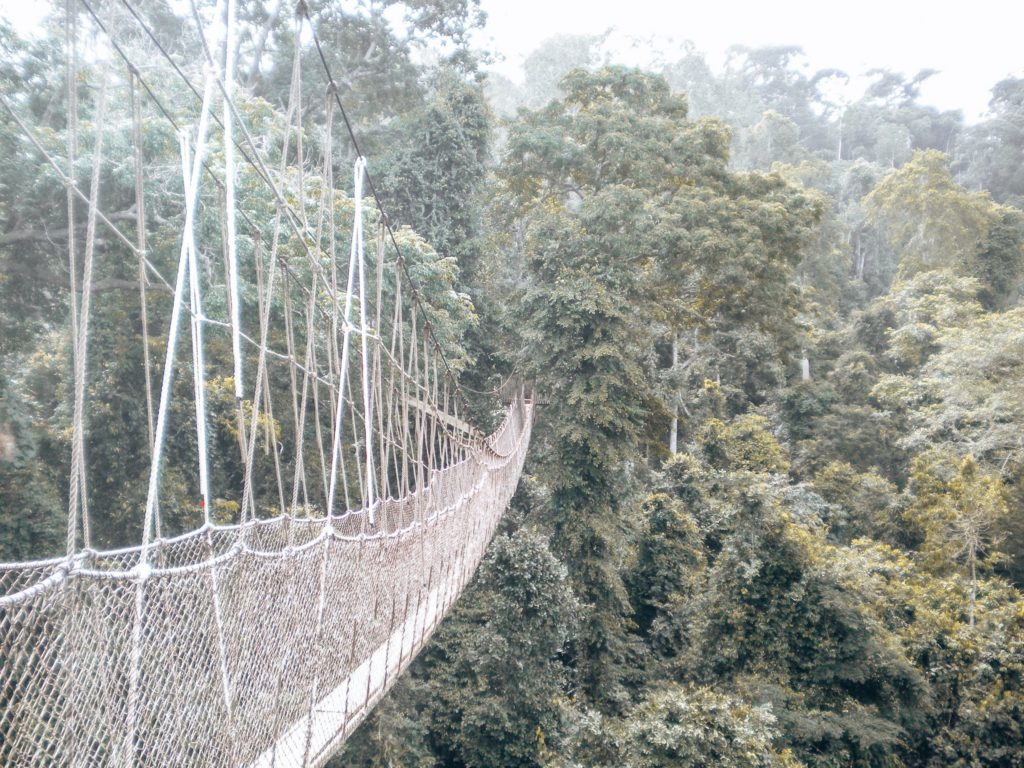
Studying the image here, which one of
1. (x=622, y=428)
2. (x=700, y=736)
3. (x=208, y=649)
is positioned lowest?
(x=700, y=736)

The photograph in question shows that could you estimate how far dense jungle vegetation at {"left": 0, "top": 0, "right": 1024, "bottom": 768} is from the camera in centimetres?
463

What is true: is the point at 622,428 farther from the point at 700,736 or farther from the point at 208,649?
the point at 208,649

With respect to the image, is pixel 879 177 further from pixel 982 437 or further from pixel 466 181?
pixel 466 181

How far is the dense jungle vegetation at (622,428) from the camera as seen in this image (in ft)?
15.2

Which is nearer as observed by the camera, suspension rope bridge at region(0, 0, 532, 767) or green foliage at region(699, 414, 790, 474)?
suspension rope bridge at region(0, 0, 532, 767)

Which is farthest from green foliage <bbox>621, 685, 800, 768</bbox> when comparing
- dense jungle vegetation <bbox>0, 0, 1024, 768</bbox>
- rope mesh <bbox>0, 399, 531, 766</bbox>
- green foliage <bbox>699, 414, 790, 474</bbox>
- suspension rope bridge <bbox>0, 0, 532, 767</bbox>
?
green foliage <bbox>699, 414, 790, 474</bbox>

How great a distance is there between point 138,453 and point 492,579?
243cm

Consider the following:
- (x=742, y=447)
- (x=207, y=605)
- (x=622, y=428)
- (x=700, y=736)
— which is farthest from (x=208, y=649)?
(x=742, y=447)

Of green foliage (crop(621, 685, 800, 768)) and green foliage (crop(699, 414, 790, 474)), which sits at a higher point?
green foliage (crop(699, 414, 790, 474))

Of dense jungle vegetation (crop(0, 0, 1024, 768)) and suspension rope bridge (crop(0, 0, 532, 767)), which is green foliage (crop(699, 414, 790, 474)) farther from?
suspension rope bridge (crop(0, 0, 532, 767))

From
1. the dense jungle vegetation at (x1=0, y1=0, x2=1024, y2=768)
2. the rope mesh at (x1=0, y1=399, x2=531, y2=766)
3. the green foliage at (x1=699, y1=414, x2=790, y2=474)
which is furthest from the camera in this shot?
the green foliage at (x1=699, y1=414, x2=790, y2=474)

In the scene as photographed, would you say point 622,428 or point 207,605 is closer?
point 207,605

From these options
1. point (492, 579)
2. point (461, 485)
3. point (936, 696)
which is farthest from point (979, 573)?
point (461, 485)

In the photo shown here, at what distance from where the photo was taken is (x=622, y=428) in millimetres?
6426
